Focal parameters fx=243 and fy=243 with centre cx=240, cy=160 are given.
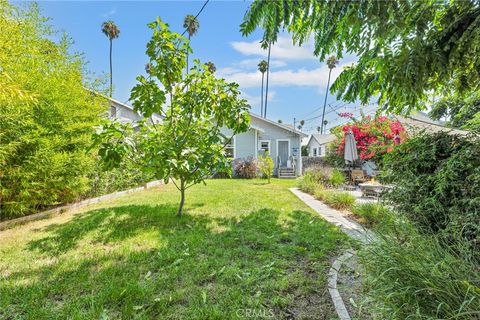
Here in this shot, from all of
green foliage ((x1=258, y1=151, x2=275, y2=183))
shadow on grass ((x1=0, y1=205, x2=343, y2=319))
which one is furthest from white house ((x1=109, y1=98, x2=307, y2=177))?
shadow on grass ((x1=0, y1=205, x2=343, y2=319))

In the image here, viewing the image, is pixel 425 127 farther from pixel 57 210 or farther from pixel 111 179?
pixel 111 179

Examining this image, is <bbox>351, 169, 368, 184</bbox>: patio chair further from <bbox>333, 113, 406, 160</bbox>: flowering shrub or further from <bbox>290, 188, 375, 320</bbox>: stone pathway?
<bbox>290, 188, 375, 320</bbox>: stone pathway

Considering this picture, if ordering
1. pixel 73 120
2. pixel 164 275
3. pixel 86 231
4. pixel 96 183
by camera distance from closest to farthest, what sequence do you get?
1. pixel 164 275
2. pixel 86 231
3. pixel 73 120
4. pixel 96 183

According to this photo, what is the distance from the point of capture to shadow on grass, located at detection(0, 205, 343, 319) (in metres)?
2.57

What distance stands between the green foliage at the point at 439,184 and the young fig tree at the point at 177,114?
11.0 ft

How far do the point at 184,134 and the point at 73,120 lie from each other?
3.62 meters

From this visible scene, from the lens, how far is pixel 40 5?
239 inches

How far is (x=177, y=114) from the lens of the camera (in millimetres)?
5902

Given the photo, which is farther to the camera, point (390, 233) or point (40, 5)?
point (40, 5)

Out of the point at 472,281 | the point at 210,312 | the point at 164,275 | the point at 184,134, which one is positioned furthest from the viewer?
the point at 184,134

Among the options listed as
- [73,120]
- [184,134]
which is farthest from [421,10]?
[73,120]

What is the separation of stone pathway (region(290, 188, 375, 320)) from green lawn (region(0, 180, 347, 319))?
0.11 meters

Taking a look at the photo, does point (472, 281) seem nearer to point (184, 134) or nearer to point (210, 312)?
point (210, 312)

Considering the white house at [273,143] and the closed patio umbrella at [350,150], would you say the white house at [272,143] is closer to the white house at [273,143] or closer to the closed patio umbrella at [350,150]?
the white house at [273,143]
